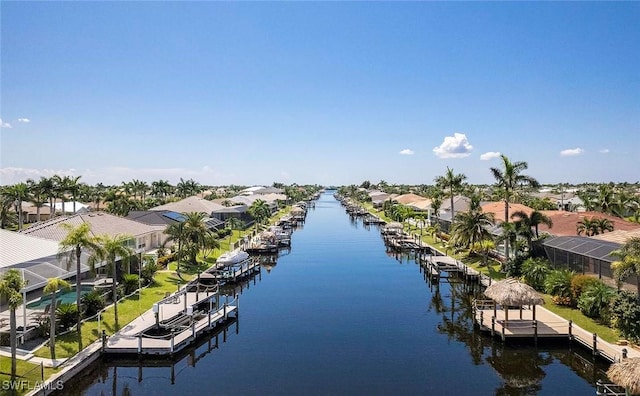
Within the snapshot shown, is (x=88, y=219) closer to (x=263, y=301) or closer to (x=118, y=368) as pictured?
(x=263, y=301)

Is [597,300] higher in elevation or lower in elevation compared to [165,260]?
higher

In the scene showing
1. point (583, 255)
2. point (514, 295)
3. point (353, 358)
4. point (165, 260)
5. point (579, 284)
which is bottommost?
point (353, 358)

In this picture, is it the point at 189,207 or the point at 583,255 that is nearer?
the point at 583,255

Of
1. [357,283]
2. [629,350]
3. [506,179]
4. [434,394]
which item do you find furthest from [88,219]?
[629,350]

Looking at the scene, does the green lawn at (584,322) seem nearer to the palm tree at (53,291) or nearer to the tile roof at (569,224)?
the tile roof at (569,224)

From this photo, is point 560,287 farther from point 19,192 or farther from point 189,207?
point 19,192

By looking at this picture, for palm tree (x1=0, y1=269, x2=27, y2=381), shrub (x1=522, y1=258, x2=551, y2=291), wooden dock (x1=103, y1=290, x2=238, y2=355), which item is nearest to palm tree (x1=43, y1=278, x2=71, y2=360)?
palm tree (x1=0, y1=269, x2=27, y2=381)

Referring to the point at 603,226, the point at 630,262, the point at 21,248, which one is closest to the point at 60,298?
the point at 21,248
